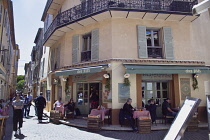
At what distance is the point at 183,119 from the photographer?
4121 mm

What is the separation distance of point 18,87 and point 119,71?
8789 cm

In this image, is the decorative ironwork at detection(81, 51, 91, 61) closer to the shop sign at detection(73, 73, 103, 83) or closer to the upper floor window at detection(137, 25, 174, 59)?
the shop sign at detection(73, 73, 103, 83)

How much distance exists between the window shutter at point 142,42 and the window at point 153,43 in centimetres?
37

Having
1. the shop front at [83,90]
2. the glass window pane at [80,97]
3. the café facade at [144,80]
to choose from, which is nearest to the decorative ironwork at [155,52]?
the café facade at [144,80]

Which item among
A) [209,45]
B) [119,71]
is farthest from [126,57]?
[209,45]

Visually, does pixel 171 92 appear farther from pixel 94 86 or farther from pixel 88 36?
pixel 88 36

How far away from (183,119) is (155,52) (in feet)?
22.2

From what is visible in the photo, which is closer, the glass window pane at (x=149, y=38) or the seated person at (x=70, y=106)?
the glass window pane at (x=149, y=38)

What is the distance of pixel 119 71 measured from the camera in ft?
31.4

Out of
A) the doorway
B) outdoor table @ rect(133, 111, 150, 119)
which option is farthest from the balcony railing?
outdoor table @ rect(133, 111, 150, 119)

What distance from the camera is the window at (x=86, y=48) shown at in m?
11.2

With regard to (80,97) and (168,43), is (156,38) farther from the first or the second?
(80,97)

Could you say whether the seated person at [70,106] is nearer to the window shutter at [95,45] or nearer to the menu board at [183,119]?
the window shutter at [95,45]

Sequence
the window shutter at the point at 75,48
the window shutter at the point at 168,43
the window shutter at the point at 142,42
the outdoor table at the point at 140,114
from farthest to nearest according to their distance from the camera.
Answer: the window shutter at the point at 75,48, the window shutter at the point at 168,43, the window shutter at the point at 142,42, the outdoor table at the point at 140,114
